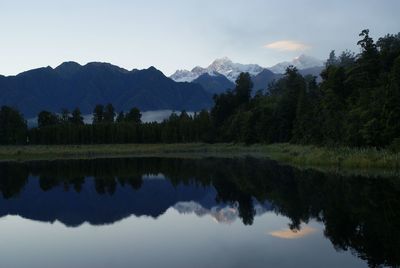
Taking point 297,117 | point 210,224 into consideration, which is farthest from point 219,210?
point 297,117

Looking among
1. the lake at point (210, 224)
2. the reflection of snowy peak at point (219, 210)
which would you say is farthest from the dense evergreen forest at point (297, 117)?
the reflection of snowy peak at point (219, 210)

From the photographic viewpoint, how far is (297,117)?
101 m

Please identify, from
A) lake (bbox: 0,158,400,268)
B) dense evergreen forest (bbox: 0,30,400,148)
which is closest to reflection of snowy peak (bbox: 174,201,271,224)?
lake (bbox: 0,158,400,268)

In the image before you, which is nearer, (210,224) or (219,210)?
(210,224)

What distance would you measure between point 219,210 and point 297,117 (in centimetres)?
7416

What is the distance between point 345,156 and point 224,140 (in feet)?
283

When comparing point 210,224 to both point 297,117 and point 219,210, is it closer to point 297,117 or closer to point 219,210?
point 219,210

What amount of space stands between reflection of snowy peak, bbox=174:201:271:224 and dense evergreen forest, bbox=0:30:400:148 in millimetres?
26171

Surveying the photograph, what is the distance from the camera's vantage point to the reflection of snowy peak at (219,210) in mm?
27250

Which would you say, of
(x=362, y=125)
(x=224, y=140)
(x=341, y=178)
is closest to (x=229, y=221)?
(x=341, y=178)

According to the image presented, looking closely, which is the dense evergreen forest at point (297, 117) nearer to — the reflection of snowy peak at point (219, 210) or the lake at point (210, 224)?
the lake at point (210, 224)

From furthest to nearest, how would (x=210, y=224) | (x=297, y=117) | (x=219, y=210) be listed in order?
(x=297, y=117) → (x=219, y=210) → (x=210, y=224)

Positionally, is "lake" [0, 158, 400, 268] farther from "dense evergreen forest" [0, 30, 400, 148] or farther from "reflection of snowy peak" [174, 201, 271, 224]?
"dense evergreen forest" [0, 30, 400, 148]

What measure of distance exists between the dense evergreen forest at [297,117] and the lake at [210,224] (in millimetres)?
18318
